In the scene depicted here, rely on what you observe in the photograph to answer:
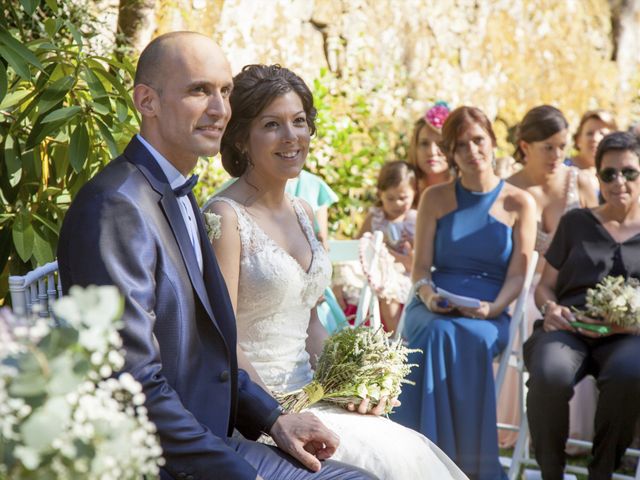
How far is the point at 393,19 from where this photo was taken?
10992 millimetres

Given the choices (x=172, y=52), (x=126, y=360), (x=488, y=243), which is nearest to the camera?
(x=126, y=360)

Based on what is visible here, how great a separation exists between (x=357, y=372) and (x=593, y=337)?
2426mm

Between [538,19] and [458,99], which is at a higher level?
[538,19]

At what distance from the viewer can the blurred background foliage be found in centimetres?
371

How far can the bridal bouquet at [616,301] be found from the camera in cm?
470

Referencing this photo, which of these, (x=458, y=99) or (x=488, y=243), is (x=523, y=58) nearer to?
(x=458, y=99)

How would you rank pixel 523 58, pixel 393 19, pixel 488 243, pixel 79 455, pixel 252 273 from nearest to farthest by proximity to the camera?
pixel 79 455, pixel 252 273, pixel 488 243, pixel 393 19, pixel 523 58

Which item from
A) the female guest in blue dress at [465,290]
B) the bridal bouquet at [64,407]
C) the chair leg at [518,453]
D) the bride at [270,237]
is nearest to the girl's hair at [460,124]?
the female guest in blue dress at [465,290]

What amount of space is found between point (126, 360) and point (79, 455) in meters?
0.85

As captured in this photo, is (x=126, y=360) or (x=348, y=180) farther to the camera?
(x=348, y=180)

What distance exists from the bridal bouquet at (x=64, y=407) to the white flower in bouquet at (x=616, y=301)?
382cm

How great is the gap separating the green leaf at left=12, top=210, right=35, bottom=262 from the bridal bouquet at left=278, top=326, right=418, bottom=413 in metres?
1.21

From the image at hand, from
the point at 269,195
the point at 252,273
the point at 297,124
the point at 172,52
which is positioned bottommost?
the point at 252,273

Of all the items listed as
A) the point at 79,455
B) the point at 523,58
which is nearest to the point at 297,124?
the point at 79,455
